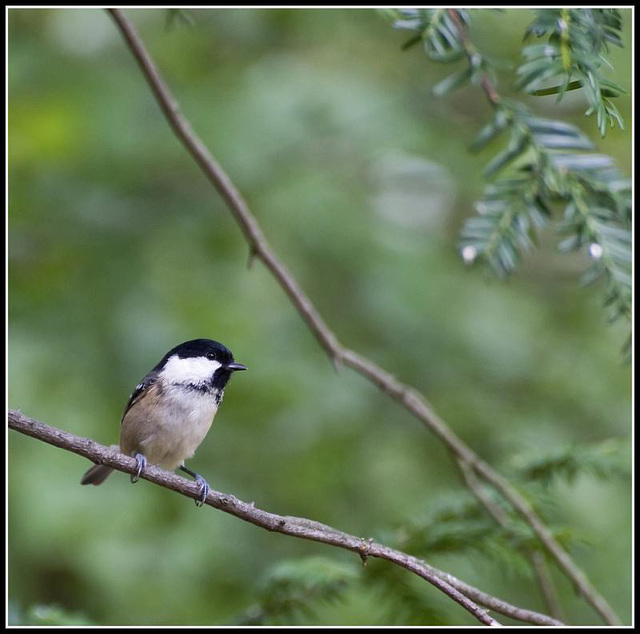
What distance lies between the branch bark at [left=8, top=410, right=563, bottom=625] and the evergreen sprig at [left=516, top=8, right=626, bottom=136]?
48cm

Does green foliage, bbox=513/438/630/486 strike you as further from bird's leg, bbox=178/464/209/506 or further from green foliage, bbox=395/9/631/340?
bird's leg, bbox=178/464/209/506

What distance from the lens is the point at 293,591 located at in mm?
1205

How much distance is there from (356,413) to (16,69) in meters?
1.24

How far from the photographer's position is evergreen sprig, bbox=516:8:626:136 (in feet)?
2.61

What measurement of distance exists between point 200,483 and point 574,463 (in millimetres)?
628

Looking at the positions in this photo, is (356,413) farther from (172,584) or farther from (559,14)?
(559,14)

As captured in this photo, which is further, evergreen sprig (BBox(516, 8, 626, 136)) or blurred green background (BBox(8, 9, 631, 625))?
blurred green background (BBox(8, 9, 631, 625))

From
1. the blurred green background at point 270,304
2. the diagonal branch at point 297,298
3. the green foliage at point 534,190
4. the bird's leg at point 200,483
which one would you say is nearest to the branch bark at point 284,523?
the bird's leg at point 200,483

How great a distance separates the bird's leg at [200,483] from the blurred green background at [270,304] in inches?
9.4

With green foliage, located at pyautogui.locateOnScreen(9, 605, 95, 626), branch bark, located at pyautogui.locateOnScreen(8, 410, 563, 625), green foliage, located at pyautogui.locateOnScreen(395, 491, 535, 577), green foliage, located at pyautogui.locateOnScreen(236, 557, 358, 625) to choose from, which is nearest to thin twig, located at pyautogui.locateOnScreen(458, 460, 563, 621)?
green foliage, located at pyautogui.locateOnScreen(395, 491, 535, 577)

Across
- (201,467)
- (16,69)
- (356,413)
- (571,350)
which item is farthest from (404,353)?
(16,69)

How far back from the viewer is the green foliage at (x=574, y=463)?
1.26 meters

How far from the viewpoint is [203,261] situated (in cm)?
209

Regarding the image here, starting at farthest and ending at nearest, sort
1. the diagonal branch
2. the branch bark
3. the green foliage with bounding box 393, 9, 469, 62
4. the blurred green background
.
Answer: the blurred green background < the diagonal branch < the green foliage with bounding box 393, 9, 469, 62 < the branch bark
